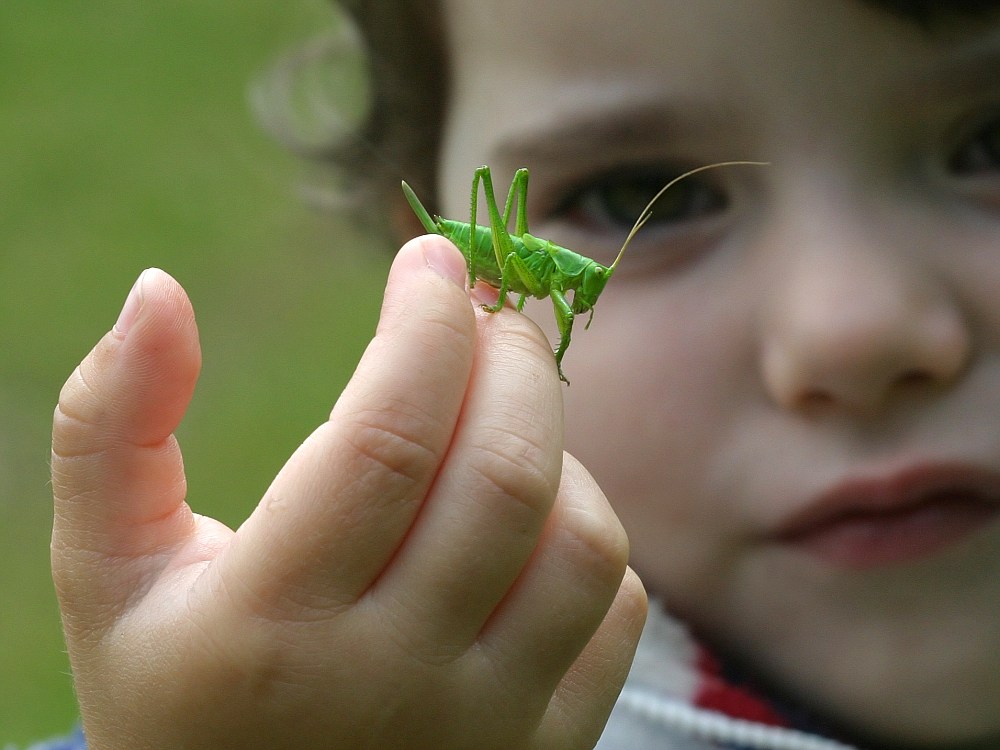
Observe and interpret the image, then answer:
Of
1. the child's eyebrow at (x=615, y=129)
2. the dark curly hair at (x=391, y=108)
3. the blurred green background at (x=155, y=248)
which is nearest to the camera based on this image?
the child's eyebrow at (x=615, y=129)

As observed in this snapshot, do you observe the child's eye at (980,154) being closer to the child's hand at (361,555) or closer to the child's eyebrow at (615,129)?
the child's eyebrow at (615,129)

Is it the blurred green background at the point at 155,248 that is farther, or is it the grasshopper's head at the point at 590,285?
the blurred green background at the point at 155,248

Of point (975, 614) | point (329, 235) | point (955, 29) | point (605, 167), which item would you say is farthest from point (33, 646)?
point (955, 29)

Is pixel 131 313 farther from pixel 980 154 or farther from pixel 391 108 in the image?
pixel 391 108

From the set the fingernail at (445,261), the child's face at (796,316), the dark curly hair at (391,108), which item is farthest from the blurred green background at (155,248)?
the fingernail at (445,261)

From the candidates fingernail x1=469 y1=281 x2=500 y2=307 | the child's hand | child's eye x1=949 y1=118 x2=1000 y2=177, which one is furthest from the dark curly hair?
the child's hand
